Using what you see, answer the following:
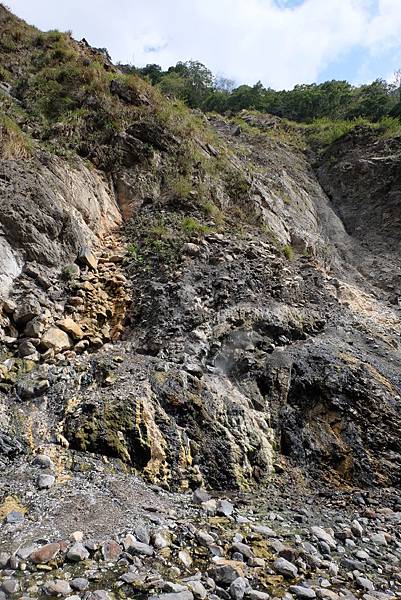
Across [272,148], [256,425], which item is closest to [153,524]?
[256,425]

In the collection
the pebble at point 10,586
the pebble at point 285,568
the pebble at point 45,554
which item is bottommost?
the pebble at point 10,586

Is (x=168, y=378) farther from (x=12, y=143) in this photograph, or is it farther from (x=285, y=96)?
(x=285, y=96)

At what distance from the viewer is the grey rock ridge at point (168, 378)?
3869 millimetres

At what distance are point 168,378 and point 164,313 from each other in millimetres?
1748

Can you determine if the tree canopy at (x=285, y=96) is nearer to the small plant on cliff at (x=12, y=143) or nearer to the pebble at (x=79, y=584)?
the small plant on cliff at (x=12, y=143)

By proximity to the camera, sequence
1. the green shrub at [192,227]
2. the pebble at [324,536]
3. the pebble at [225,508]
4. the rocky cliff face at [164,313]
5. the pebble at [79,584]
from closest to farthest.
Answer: the pebble at [79,584] < the pebble at [324,536] < the pebble at [225,508] < the rocky cliff face at [164,313] < the green shrub at [192,227]

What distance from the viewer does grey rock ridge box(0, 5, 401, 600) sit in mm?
3869

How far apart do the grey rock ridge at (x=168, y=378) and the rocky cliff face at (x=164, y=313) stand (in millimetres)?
38

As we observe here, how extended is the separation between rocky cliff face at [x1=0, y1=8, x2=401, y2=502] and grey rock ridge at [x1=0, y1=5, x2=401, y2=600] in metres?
0.04

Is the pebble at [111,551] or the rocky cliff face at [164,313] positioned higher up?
the rocky cliff face at [164,313]

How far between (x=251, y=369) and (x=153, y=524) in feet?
10.6

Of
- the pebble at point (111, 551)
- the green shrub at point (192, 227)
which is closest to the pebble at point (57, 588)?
the pebble at point (111, 551)

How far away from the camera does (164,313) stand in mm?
7711

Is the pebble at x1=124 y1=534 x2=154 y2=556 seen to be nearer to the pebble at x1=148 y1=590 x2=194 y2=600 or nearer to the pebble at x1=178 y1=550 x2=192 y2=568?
the pebble at x1=178 y1=550 x2=192 y2=568
